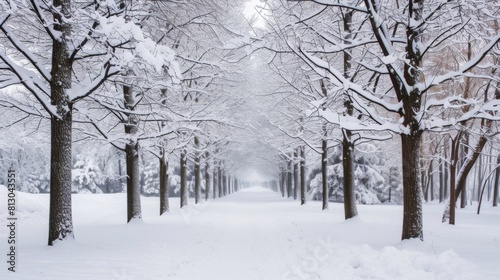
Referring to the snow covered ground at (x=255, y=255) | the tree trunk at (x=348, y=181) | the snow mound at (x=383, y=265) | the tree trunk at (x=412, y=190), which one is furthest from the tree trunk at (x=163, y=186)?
the tree trunk at (x=412, y=190)

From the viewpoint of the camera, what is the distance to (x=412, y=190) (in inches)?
273

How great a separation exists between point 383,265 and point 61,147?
6.09 meters

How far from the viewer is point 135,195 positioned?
11109mm

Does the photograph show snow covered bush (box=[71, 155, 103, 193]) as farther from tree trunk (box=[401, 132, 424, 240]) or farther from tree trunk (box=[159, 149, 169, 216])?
tree trunk (box=[401, 132, 424, 240])

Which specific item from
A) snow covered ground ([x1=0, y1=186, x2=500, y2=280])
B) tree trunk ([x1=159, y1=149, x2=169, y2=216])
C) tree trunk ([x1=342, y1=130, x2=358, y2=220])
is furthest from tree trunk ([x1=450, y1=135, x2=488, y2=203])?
tree trunk ([x1=159, y1=149, x2=169, y2=216])

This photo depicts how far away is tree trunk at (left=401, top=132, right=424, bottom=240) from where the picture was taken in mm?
Result: 6918

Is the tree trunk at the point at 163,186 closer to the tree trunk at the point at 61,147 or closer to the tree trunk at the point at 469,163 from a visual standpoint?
the tree trunk at the point at 61,147

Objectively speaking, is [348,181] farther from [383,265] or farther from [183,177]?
[183,177]

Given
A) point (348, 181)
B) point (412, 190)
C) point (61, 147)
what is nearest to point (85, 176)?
point (348, 181)

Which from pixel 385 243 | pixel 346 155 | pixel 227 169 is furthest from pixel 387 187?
pixel 385 243

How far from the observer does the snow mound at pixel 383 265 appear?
463 centimetres

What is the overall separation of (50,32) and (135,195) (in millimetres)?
5901

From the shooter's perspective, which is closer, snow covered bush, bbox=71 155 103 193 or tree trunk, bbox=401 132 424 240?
tree trunk, bbox=401 132 424 240

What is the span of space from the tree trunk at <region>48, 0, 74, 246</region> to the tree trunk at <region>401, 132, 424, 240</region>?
6.61m
